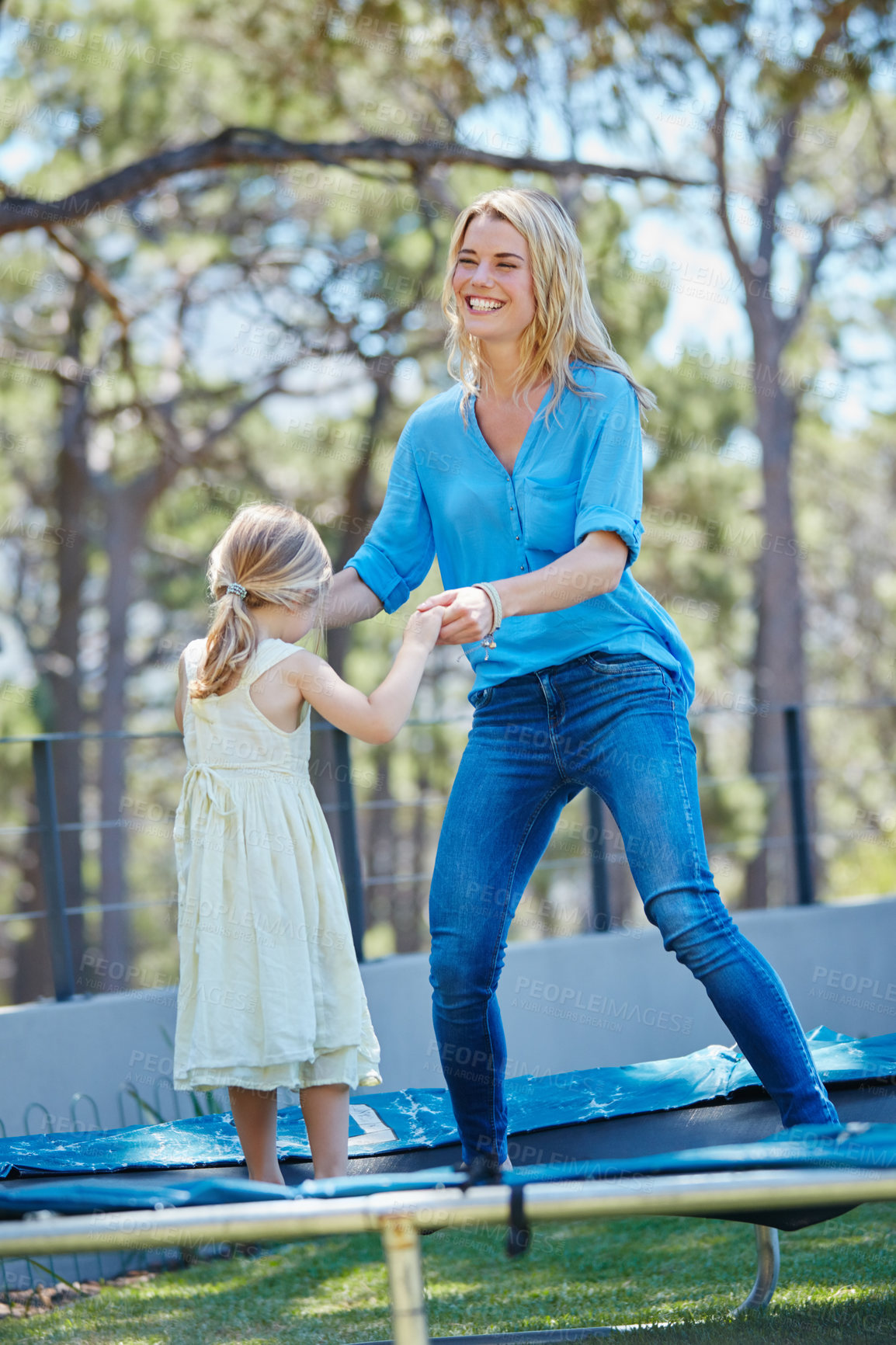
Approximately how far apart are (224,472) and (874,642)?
29.9ft

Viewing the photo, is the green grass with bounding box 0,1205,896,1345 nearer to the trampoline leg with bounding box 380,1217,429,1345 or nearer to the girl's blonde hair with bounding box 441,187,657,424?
the trampoline leg with bounding box 380,1217,429,1345

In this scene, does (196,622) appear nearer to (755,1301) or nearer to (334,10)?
(334,10)

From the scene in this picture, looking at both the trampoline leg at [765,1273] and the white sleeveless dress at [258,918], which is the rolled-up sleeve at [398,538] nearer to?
the white sleeveless dress at [258,918]

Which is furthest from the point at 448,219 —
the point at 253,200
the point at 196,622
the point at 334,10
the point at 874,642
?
the point at 874,642

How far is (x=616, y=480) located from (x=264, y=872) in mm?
832

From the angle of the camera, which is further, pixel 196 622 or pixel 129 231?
pixel 196 622

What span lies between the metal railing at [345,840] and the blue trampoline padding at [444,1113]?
86 cm

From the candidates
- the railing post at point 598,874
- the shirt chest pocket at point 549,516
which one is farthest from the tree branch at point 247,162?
the shirt chest pocket at point 549,516

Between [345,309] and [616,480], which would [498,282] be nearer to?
[616,480]

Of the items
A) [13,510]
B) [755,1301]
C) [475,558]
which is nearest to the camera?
[475,558]

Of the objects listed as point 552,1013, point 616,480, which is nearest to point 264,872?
point 616,480

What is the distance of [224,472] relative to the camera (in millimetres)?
11039

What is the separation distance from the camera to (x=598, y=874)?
4785mm

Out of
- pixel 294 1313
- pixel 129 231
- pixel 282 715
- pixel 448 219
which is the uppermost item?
pixel 129 231
